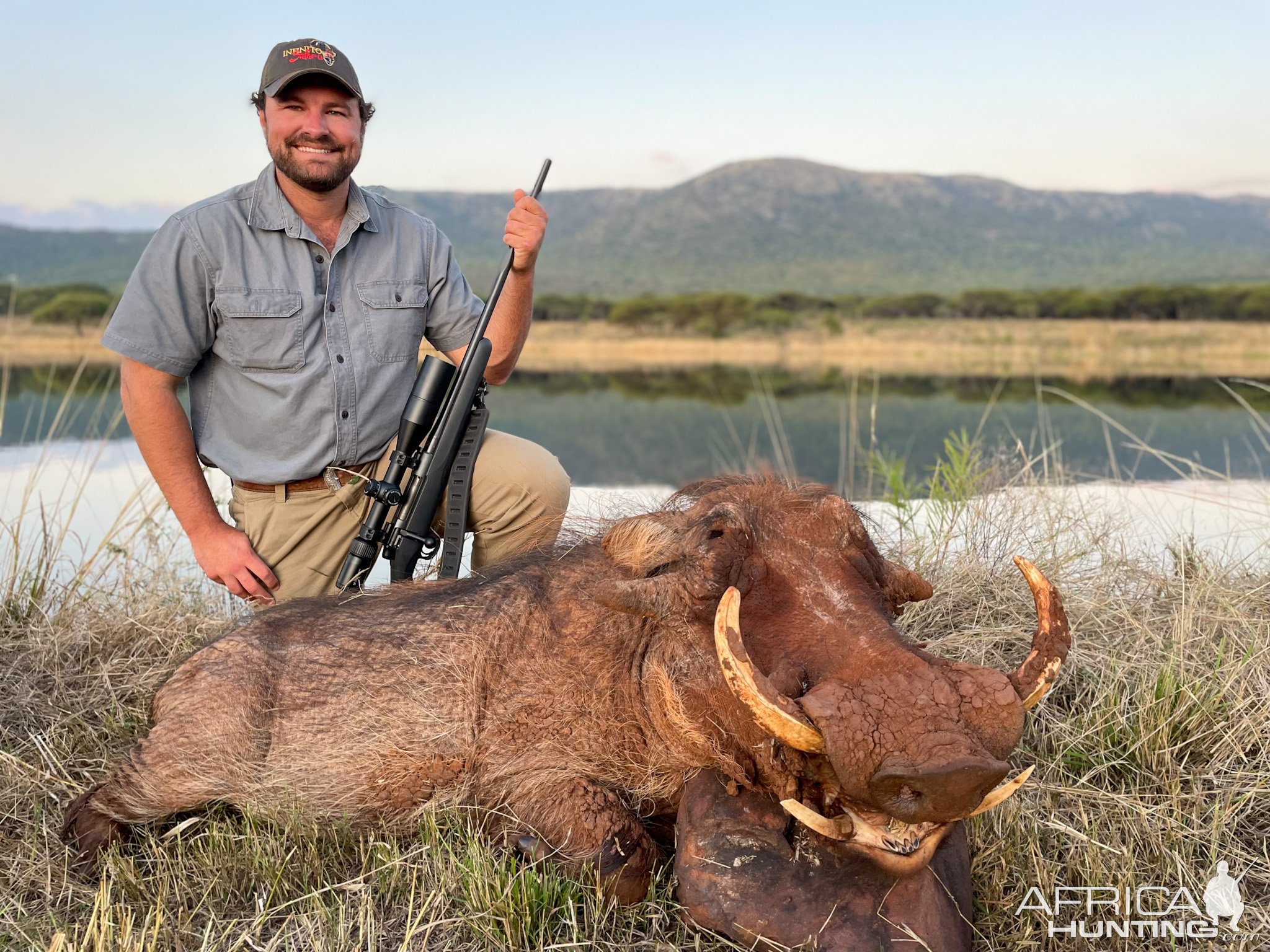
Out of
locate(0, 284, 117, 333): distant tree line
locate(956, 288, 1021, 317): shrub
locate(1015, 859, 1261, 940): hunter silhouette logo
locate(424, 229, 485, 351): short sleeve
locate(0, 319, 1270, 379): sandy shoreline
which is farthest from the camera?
locate(956, 288, 1021, 317): shrub

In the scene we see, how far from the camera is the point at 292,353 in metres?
4.50

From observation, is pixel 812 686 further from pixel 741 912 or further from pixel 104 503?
pixel 104 503

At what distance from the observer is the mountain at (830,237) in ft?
291

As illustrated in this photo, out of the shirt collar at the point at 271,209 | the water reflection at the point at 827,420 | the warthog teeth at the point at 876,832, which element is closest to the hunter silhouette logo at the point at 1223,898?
the warthog teeth at the point at 876,832

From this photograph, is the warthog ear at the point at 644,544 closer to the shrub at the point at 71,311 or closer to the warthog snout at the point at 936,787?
the warthog snout at the point at 936,787

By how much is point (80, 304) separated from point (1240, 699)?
137ft

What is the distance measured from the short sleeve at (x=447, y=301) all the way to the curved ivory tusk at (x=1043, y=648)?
314 centimetres

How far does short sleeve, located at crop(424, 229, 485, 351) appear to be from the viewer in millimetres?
4977

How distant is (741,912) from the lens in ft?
8.34

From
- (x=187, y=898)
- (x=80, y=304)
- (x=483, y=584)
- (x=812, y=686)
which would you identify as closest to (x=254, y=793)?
(x=187, y=898)

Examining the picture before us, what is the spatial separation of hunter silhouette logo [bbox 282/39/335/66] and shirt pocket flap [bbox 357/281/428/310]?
937 mm

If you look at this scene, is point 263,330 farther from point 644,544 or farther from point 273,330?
point 644,544

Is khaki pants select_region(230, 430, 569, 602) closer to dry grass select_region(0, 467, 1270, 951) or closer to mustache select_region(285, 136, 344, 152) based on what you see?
dry grass select_region(0, 467, 1270, 951)

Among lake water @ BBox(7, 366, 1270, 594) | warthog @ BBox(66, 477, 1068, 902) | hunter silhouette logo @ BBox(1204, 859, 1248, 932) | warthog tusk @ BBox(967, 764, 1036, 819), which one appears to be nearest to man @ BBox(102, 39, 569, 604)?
lake water @ BBox(7, 366, 1270, 594)
